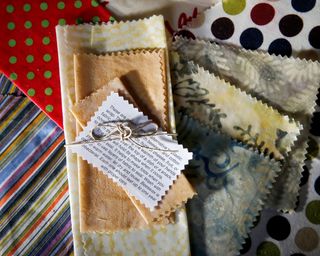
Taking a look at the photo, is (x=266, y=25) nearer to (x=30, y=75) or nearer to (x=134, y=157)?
(x=134, y=157)

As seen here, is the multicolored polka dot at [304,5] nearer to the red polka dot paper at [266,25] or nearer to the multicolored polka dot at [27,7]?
the red polka dot paper at [266,25]

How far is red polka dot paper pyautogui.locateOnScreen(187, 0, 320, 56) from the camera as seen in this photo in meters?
1.04

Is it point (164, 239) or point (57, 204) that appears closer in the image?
point (164, 239)

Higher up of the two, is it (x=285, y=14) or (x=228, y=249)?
(x=285, y=14)

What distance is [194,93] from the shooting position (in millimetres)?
1007

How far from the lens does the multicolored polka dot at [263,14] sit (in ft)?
3.45

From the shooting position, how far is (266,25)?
1.05m

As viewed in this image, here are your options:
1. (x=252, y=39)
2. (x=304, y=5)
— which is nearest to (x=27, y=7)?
(x=252, y=39)

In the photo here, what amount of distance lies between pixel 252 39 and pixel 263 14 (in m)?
0.07

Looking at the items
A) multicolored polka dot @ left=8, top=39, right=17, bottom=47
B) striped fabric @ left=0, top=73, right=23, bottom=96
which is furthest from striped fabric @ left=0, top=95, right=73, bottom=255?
multicolored polka dot @ left=8, top=39, right=17, bottom=47

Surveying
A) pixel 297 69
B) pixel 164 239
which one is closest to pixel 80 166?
pixel 164 239

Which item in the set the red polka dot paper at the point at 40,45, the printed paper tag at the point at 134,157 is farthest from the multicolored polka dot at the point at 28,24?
the printed paper tag at the point at 134,157

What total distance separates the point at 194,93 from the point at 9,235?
60 cm

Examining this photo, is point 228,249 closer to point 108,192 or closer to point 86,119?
point 108,192
